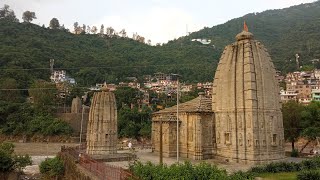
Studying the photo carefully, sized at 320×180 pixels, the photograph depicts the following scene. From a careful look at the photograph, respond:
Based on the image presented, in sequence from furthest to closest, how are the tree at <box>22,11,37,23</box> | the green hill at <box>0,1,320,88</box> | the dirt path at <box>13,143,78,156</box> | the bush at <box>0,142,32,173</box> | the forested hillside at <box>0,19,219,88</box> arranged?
the tree at <box>22,11,37,23</box> → the green hill at <box>0,1,320,88</box> → the forested hillside at <box>0,19,219,88</box> → the dirt path at <box>13,143,78,156</box> → the bush at <box>0,142,32,173</box>

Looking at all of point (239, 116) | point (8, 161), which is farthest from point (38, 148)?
point (239, 116)

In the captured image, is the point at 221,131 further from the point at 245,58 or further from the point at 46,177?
the point at 46,177

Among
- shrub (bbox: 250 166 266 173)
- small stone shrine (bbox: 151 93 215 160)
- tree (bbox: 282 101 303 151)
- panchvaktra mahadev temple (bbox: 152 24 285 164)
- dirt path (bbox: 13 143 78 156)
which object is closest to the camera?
shrub (bbox: 250 166 266 173)

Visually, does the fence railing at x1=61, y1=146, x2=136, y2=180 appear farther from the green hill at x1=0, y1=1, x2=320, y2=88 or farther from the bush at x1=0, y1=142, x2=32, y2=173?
the green hill at x1=0, y1=1, x2=320, y2=88

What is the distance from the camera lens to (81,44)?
5246 inches

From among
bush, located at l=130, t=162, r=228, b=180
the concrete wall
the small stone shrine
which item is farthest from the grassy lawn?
the concrete wall

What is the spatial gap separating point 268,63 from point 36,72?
74831 mm

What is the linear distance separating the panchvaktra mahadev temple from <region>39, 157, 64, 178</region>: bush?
10.4 m

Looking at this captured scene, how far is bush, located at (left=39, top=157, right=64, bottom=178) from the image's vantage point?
29.4 m

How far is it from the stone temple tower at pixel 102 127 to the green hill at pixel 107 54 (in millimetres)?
52986

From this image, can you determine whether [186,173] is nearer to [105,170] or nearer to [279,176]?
[105,170]

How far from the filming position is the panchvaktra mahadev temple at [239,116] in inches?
971

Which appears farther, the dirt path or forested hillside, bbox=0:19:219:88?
forested hillside, bbox=0:19:219:88

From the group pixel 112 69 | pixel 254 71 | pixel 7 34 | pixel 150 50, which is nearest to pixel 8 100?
pixel 112 69
